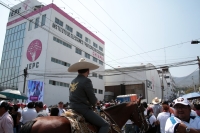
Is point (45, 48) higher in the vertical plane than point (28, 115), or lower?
higher

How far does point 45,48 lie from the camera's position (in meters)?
28.8

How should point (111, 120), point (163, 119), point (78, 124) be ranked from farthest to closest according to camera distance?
1. point (163, 119)
2. point (111, 120)
3. point (78, 124)

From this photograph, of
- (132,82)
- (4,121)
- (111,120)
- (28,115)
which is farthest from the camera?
(132,82)

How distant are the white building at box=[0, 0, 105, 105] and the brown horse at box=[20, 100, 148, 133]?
2079cm

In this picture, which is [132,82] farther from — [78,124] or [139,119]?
[78,124]

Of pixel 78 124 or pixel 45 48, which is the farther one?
pixel 45 48

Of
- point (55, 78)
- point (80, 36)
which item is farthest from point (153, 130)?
point (80, 36)

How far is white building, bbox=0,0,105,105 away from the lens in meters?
28.7

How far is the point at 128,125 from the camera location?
8820 millimetres

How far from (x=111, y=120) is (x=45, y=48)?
2662 centimetres

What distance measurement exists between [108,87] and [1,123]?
44.9 m

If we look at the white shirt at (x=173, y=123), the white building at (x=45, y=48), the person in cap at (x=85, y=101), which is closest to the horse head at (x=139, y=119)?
the person in cap at (x=85, y=101)

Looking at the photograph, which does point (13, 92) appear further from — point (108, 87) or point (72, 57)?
point (108, 87)

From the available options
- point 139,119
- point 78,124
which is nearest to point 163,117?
point 139,119
